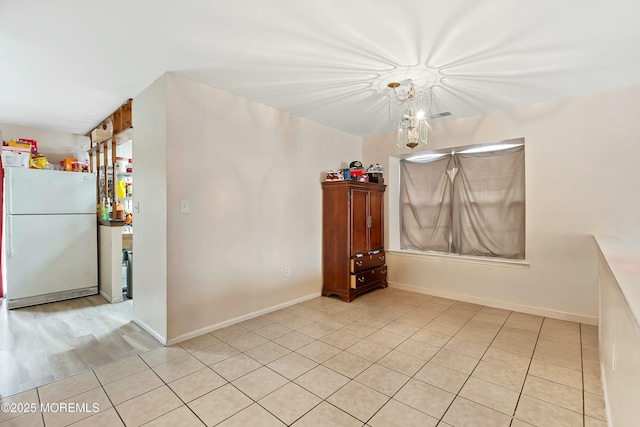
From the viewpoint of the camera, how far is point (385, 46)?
2209 millimetres

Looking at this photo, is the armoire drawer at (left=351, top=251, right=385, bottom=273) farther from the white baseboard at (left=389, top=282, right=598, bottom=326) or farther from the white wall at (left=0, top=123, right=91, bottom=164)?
the white wall at (left=0, top=123, right=91, bottom=164)

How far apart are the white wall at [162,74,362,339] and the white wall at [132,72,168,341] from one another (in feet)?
0.26

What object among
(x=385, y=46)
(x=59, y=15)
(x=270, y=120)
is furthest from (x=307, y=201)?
(x=59, y=15)

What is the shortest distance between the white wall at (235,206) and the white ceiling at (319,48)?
0.34 m

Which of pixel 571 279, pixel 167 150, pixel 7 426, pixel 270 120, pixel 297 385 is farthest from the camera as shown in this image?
pixel 270 120

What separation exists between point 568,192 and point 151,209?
4.32 metres

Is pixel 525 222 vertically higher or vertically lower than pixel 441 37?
lower

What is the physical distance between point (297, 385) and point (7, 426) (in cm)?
166

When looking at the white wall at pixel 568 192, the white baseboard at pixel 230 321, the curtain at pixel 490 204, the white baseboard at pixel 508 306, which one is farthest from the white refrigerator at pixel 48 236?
the white wall at pixel 568 192

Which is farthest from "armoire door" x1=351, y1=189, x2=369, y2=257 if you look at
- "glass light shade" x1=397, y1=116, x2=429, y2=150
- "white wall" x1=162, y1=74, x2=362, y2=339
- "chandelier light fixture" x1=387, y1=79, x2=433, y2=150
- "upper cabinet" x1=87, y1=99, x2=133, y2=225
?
"upper cabinet" x1=87, y1=99, x2=133, y2=225

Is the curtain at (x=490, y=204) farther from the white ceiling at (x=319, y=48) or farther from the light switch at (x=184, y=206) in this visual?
the light switch at (x=184, y=206)

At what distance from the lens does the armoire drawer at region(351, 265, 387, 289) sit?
3924 millimetres

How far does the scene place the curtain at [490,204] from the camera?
3664 mm

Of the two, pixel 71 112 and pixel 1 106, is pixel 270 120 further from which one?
pixel 1 106
